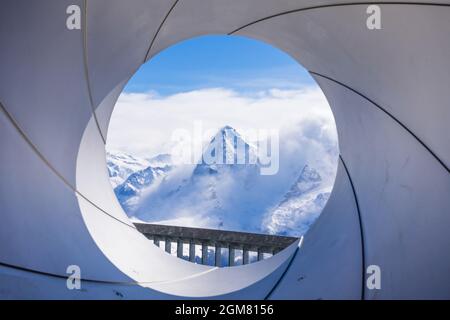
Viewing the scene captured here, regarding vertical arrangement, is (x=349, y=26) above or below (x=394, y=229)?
above

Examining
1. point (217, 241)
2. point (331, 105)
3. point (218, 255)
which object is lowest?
point (218, 255)

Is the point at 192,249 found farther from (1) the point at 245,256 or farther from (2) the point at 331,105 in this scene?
(2) the point at 331,105

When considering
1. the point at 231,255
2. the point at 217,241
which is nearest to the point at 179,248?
the point at 217,241

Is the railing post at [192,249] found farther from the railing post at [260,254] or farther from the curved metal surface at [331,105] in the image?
the railing post at [260,254]

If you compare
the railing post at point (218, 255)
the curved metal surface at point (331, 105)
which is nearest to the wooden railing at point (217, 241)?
the railing post at point (218, 255)

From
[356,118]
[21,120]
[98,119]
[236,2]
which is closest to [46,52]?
[21,120]

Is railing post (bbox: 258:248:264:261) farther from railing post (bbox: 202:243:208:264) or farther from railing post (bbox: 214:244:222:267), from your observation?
railing post (bbox: 202:243:208:264)
